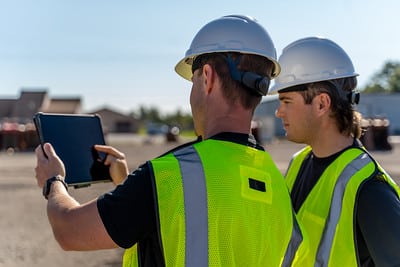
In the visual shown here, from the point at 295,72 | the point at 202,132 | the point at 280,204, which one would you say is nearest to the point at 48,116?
the point at 202,132

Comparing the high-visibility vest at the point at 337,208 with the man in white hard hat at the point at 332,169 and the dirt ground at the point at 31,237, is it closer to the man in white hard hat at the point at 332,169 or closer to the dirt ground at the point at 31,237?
the man in white hard hat at the point at 332,169

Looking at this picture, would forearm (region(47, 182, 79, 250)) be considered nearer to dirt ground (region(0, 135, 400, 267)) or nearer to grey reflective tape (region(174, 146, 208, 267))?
grey reflective tape (region(174, 146, 208, 267))

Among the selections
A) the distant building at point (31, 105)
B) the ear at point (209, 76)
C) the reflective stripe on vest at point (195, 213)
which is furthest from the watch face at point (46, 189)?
the distant building at point (31, 105)

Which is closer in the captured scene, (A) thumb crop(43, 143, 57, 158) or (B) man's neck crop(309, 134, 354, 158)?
(A) thumb crop(43, 143, 57, 158)

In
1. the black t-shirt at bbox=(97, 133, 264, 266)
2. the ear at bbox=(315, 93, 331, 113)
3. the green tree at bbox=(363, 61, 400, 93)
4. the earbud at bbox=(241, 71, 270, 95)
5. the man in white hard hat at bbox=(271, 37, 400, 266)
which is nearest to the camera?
the black t-shirt at bbox=(97, 133, 264, 266)

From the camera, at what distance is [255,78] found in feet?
5.84

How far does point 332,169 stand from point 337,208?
222mm

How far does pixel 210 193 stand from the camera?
1.62 m

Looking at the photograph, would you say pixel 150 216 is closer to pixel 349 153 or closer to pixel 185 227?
pixel 185 227

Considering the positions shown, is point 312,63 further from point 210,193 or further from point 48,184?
point 48,184

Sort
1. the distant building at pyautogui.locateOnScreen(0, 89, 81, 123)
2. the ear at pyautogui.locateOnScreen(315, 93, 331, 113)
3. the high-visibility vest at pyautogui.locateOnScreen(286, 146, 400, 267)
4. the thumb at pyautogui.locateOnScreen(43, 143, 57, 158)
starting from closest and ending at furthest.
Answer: the thumb at pyautogui.locateOnScreen(43, 143, 57, 158)
the high-visibility vest at pyautogui.locateOnScreen(286, 146, 400, 267)
the ear at pyautogui.locateOnScreen(315, 93, 331, 113)
the distant building at pyautogui.locateOnScreen(0, 89, 81, 123)

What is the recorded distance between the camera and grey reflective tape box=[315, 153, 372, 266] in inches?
89.6

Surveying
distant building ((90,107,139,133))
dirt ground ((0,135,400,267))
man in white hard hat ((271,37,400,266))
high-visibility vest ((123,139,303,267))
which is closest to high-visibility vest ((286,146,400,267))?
man in white hard hat ((271,37,400,266))

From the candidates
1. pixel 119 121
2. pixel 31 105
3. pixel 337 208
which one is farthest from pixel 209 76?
pixel 119 121
